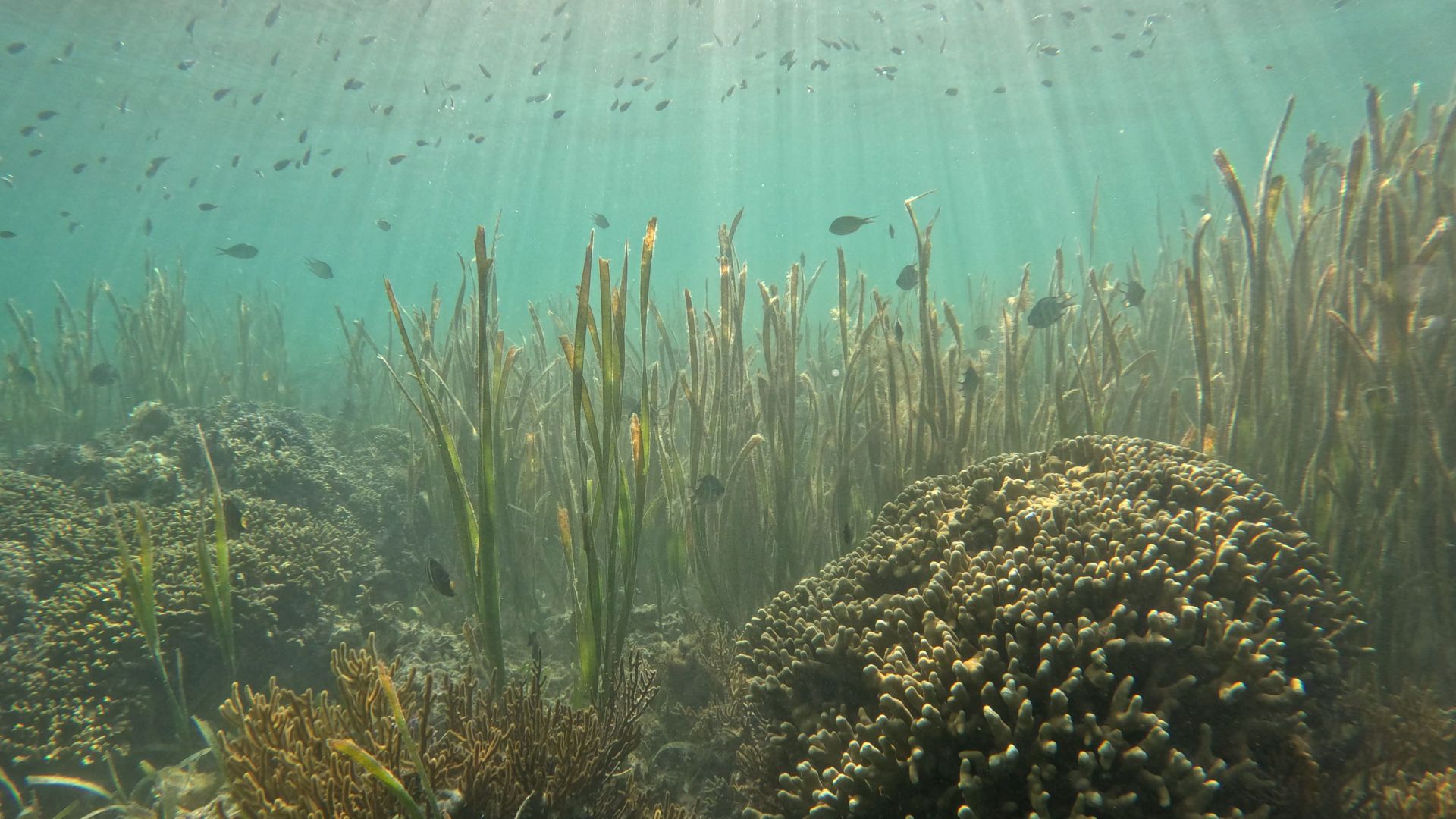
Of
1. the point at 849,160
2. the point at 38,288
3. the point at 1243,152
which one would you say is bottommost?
the point at 849,160

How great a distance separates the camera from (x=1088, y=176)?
263ft

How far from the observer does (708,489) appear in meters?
3.91

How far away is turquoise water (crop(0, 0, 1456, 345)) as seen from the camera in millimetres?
23703

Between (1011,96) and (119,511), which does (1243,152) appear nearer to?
(1011,96)

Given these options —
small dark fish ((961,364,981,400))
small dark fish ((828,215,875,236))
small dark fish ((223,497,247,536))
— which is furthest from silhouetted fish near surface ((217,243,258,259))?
small dark fish ((961,364,981,400))

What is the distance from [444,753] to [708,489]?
6.55 feet

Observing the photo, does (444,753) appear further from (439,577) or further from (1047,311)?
(1047,311)

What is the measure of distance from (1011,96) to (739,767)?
43.2m

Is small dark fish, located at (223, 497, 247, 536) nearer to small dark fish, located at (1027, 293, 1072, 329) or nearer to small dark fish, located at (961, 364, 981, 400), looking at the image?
small dark fish, located at (961, 364, 981, 400)

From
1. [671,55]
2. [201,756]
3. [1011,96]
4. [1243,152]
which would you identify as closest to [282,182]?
[671,55]

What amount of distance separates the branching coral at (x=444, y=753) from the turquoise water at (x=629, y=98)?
2.78 m

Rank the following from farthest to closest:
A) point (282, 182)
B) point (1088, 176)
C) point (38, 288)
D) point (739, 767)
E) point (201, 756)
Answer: point (38, 288)
point (1088, 176)
point (282, 182)
point (201, 756)
point (739, 767)

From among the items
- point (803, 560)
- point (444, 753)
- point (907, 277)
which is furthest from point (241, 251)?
point (444, 753)

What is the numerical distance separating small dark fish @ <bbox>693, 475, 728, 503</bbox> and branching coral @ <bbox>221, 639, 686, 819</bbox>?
50.6 inches
